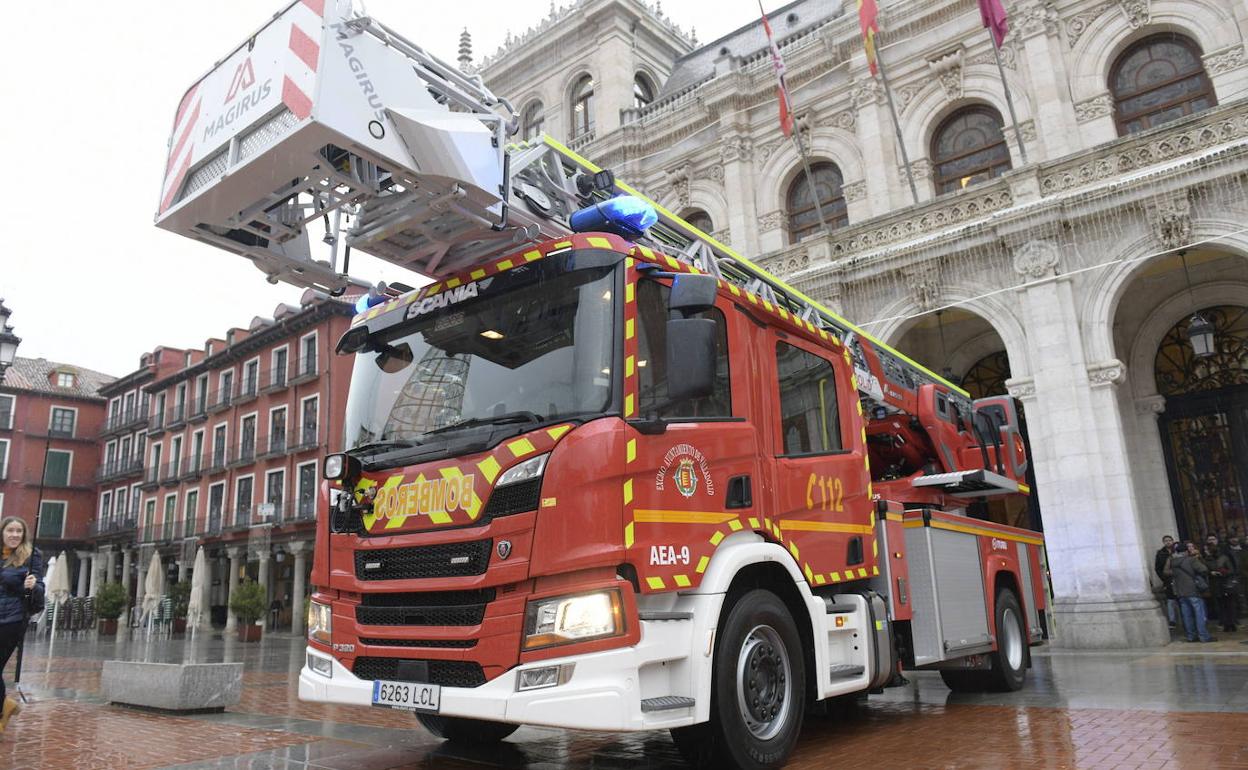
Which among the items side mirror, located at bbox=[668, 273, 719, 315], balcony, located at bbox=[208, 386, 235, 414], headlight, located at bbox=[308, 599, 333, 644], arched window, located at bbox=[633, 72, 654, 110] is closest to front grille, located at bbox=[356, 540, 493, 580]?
headlight, located at bbox=[308, 599, 333, 644]

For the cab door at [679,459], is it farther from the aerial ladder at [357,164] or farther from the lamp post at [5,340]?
the lamp post at [5,340]

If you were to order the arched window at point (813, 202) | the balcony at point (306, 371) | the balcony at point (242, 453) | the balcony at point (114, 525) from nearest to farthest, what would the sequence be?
the arched window at point (813, 202)
the balcony at point (306, 371)
the balcony at point (242, 453)
the balcony at point (114, 525)

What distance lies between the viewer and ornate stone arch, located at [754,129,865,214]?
19125mm

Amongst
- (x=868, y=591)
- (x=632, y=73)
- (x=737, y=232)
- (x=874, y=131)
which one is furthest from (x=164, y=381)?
(x=868, y=591)

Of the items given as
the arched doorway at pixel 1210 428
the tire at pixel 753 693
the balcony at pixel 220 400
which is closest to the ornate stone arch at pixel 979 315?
the arched doorway at pixel 1210 428

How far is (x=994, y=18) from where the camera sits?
49.0 ft

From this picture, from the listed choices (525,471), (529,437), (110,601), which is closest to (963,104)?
(529,437)

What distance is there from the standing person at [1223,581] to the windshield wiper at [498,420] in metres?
13.7

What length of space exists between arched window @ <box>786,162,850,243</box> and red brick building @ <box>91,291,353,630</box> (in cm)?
1524

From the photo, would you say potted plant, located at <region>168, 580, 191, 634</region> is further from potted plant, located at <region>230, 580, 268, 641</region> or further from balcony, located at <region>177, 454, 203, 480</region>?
balcony, located at <region>177, 454, 203, 480</region>

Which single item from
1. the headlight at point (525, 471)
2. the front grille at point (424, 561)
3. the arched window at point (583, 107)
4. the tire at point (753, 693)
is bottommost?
the tire at point (753, 693)

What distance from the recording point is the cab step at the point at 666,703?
13.7 feet

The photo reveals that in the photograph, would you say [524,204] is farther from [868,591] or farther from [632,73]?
[632,73]

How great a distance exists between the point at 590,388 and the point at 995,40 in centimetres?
1377
